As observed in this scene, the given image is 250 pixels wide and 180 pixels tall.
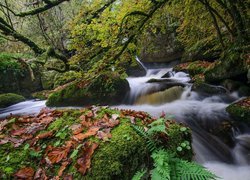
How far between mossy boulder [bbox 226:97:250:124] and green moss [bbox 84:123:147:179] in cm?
502

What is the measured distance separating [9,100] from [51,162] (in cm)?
1425

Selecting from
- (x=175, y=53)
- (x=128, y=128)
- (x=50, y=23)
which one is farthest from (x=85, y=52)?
(x=50, y=23)

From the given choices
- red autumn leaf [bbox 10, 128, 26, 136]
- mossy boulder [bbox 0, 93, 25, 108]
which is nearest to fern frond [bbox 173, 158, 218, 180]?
red autumn leaf [bbox 10, 128, 26, 136]

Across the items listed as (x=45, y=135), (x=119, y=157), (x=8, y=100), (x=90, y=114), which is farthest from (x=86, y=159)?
(x=8, y=100)

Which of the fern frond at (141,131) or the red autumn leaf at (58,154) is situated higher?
the fern frond at (141,131)

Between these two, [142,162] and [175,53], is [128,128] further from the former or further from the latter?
[175,53]

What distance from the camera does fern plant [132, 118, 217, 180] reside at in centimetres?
217

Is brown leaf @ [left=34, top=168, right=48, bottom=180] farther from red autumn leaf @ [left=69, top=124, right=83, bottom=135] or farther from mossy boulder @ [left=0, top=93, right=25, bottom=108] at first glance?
mossy boulder @ [left=0, top=93, right=25, bottom=108]

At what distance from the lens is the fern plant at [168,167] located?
2170 millimetres

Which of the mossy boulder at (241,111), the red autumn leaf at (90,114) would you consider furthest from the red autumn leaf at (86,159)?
the mossy boulder at (241,111)

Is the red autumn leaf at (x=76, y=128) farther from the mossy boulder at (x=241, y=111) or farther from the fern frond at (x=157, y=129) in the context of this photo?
the mossy boulder at (x=241, y=111)

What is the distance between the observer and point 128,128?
9.18 feet

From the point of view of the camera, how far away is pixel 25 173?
2.58m

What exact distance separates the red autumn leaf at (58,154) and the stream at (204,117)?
1205mm
